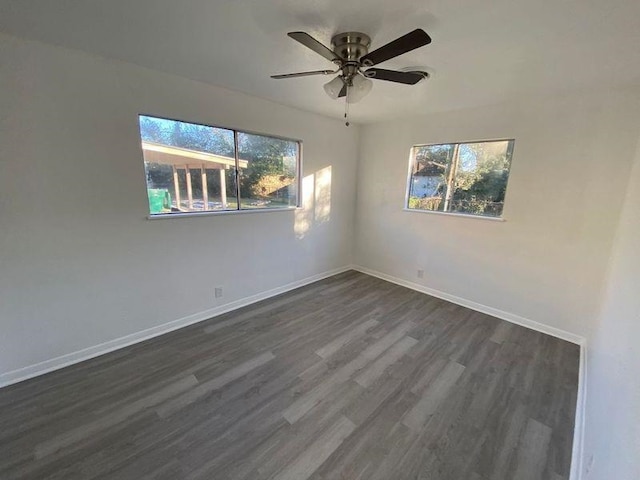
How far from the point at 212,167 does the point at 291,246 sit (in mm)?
1432

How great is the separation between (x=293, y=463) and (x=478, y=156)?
344 centimetres

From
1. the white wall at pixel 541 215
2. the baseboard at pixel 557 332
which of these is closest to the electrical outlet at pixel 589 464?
the baseboard at pixel 557 332

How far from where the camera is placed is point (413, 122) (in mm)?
A: 3559

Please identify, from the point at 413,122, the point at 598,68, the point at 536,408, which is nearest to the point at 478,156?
the point at 413,122

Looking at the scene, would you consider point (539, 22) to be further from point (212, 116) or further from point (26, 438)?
point (26, 438)

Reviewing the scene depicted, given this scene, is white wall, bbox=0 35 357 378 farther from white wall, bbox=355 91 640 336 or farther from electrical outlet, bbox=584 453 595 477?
electrical outlet, bbox=584 453 595 477

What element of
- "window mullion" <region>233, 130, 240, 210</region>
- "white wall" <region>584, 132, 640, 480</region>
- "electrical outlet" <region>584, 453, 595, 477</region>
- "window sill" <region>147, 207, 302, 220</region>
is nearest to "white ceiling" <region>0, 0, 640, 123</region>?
"window mullion" <region>233, 130, 240, 210</region>

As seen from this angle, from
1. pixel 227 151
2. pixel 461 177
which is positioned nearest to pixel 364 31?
pixel 227 151

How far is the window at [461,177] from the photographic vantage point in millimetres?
2977

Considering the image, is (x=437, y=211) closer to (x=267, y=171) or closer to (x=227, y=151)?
(x=267, y=171)

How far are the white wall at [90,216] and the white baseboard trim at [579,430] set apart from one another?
3037 mm

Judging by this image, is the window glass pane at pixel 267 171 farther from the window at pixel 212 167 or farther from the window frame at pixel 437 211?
the window frame at pixel 437 211

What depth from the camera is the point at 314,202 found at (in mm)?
3797

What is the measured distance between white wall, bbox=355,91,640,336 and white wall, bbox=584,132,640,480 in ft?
2.33
